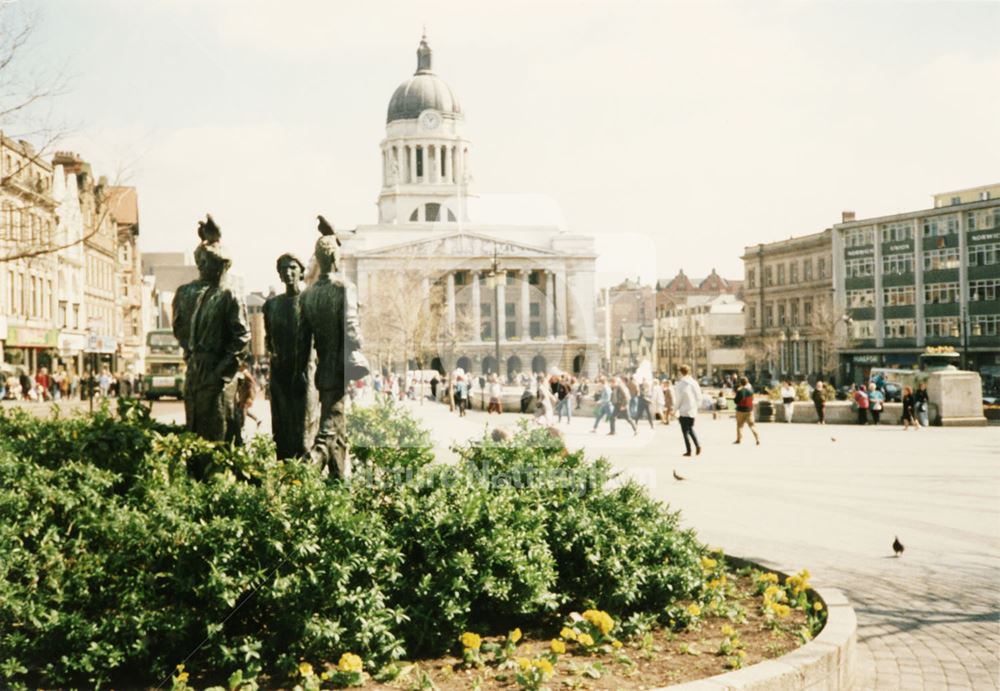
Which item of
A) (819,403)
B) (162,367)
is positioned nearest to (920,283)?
(819,403)

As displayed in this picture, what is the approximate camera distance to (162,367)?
4484 centimetres

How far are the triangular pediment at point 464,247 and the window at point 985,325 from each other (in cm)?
5897

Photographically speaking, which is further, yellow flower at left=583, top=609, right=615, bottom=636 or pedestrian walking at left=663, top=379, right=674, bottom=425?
pedestrian walking at left=663, top=379, right=674, bottom=425

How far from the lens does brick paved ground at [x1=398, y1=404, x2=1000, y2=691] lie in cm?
642

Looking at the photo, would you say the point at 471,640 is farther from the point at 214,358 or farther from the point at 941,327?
the point at 941,327

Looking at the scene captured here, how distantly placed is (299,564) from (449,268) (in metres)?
7.41

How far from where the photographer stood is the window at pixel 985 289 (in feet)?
205

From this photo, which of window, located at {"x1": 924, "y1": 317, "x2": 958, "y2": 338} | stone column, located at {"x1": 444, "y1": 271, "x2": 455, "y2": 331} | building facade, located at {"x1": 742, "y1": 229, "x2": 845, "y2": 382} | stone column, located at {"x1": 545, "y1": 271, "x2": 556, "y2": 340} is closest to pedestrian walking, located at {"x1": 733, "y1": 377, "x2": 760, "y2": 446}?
stone column, located at {"x1": 545, "y1": 271, "x2": 556, "y2": 340}

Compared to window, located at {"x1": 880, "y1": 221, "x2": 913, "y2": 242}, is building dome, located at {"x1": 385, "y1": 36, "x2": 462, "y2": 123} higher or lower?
lower

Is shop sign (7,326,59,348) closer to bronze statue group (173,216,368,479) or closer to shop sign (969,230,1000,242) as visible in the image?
bronze statue group (173,216,368,479)

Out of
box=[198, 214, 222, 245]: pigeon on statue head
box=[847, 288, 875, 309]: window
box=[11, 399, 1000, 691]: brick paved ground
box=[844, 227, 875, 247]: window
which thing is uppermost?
box=[844, 227, 875, 247]: window

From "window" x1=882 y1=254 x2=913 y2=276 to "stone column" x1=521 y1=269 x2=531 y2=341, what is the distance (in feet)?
205

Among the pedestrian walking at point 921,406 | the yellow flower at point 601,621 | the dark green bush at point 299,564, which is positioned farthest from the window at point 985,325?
the yellow flower at point 601,621

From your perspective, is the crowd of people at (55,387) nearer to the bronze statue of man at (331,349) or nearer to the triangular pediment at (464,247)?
the triangular pediment at (464,247)
